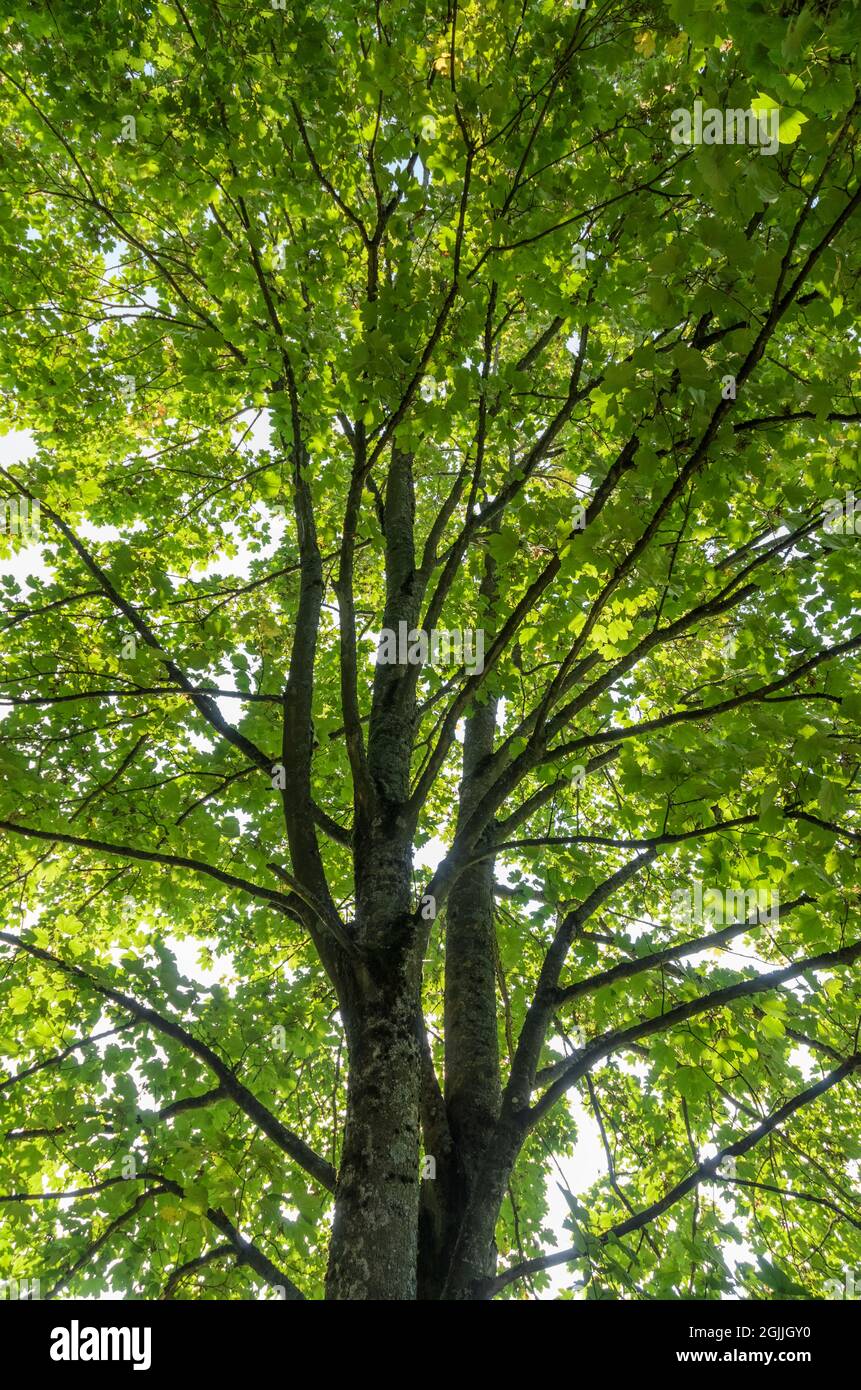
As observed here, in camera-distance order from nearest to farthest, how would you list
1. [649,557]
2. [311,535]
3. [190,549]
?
[649,557], [311,535], [190,549]

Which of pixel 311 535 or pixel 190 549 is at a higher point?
pixel 190 549

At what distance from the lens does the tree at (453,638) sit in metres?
2.36

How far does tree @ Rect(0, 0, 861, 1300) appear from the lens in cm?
236

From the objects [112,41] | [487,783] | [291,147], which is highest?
[112,41]

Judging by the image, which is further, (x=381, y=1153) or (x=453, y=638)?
(x=453, y=638)

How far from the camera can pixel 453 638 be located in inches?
199

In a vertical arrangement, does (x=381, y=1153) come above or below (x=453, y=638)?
below

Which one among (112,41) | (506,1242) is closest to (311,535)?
(112,41)
